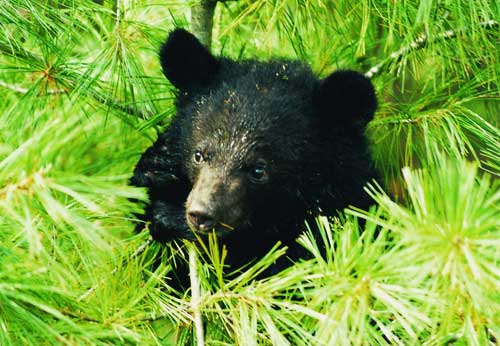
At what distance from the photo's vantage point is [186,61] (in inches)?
150

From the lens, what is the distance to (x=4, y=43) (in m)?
3.53

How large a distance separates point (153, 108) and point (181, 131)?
0.28 metres

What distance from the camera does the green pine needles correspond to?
2.17 meters

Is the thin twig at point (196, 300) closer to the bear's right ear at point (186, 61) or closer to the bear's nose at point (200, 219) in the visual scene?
the bear's nose at point (200, 219)

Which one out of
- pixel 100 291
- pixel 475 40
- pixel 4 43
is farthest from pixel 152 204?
pixel 475 40

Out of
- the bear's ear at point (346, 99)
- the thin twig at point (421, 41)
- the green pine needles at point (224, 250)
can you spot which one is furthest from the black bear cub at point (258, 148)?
the thin twig at point (421, 41)

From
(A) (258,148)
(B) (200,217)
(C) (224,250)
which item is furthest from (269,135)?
(C) (224,250)

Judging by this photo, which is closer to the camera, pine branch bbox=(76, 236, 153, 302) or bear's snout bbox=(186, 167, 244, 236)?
pine branch bbox=(76, 236, 153, 302)

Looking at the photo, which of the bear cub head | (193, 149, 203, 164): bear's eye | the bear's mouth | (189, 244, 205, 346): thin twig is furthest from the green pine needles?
(193, 149, 203, 164): bear's eye

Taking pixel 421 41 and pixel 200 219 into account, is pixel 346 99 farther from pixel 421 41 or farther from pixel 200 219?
pixel 200 219

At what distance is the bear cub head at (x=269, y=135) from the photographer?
361cm

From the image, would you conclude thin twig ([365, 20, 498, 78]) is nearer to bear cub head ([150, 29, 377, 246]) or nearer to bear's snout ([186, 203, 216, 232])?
bear cub head ([150, 29, 377, 246])

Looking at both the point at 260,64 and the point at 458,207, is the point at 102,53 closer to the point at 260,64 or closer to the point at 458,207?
the point at 260,64

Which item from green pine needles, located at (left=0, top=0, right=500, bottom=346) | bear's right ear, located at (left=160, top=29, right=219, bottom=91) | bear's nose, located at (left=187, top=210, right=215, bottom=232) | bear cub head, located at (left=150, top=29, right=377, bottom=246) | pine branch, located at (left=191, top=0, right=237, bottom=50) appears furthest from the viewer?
pine branch, located at (left=191, top=0, right=237, bottom=50)
